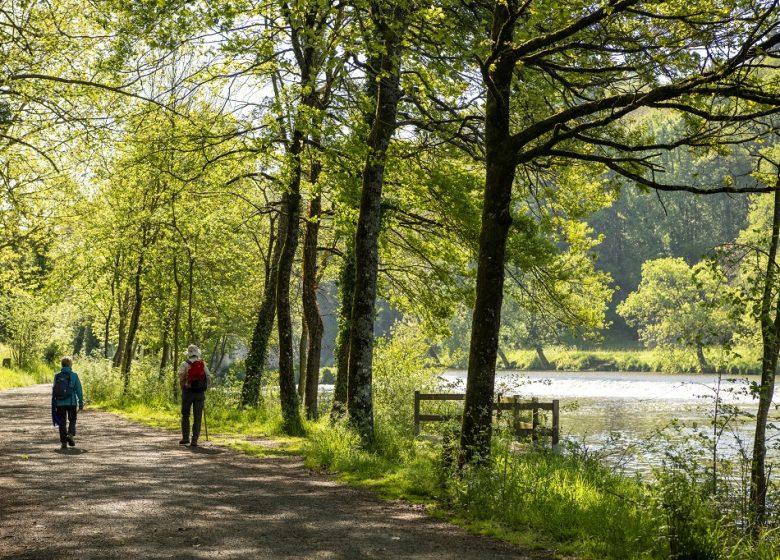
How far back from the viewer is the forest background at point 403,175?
9148mm

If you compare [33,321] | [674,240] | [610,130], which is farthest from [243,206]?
[674,240]

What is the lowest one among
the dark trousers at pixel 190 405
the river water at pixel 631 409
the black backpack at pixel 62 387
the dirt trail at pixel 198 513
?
the river water at pixel 631 409

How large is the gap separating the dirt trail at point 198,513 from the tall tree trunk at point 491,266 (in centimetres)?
157

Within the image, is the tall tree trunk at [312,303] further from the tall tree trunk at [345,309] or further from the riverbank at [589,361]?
the riverbank at [589,361]

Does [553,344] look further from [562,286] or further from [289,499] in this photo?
[289,499]

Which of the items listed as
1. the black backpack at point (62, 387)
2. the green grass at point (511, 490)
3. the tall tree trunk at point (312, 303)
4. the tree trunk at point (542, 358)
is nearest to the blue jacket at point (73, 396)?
the black backpack at point (62, 387)

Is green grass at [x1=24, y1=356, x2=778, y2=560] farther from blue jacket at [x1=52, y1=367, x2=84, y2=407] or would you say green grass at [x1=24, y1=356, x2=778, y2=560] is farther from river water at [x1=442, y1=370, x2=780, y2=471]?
blue jacket at [x1=52, y1=367, x2=84, y2=407]

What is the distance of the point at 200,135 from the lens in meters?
17.0

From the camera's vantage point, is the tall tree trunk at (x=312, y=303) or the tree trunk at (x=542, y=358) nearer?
the tall tree trunk at (x=312, y=303)

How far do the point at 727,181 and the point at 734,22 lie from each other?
2035 millimetres

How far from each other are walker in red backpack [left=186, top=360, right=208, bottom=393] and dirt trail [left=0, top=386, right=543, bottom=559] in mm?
1840

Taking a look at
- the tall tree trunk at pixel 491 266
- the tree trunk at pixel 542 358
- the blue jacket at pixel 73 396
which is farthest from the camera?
the tree trunk at pixel 542 358

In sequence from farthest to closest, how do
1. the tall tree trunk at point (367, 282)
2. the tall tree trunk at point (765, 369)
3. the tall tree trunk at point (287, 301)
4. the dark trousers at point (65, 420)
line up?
1. the tall tree trunk at point (287, 301)
2. the dark trousers at point (65, 420)
3. the tall tree trunk at point (367, 282)
4. the tall tree trunk at point (765, 369)

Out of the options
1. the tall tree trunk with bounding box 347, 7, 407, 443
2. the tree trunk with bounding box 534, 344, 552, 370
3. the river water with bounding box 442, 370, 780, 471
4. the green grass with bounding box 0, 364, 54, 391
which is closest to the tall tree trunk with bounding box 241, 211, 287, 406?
the river water with bounding box 442, 370, 780, 471
